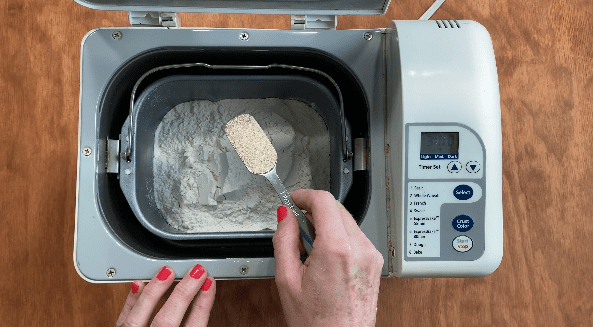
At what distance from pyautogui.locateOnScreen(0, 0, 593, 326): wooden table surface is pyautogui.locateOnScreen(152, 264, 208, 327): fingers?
0.13 metres

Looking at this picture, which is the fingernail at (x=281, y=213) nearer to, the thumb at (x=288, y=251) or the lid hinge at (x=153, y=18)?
the thumb at (x=288, y=251)

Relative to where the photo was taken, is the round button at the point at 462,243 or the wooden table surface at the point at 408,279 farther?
the wooden table surface at the point at 408,279

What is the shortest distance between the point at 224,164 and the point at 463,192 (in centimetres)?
34

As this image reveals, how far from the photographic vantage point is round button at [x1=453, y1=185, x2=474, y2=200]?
1.49ft

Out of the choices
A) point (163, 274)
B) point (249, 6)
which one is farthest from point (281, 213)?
point (249, 6)

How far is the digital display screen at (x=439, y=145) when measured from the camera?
17.7 inches

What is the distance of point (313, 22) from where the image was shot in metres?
0.54

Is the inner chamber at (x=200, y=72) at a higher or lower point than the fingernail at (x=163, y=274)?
higher

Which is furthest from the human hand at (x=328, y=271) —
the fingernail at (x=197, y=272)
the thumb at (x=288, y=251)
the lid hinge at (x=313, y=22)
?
the lid hinge at (x=313, y=22)

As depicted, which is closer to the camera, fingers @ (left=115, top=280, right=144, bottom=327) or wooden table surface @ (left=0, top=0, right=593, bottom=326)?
fingers @ (left=115, top=280, right=144, bottom=327)

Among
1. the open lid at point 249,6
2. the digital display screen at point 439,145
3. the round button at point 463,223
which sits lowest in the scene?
the round button at point 463,223

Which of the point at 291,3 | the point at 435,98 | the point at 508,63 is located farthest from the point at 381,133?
the point at 508,63

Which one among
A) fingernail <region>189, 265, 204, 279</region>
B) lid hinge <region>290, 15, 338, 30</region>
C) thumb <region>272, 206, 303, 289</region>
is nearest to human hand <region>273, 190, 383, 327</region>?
thumb <region>272, 206, 303, 289</region>

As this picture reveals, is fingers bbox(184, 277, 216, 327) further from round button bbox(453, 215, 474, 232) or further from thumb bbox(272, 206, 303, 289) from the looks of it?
round button bbox(453, 215, 474, 232)
